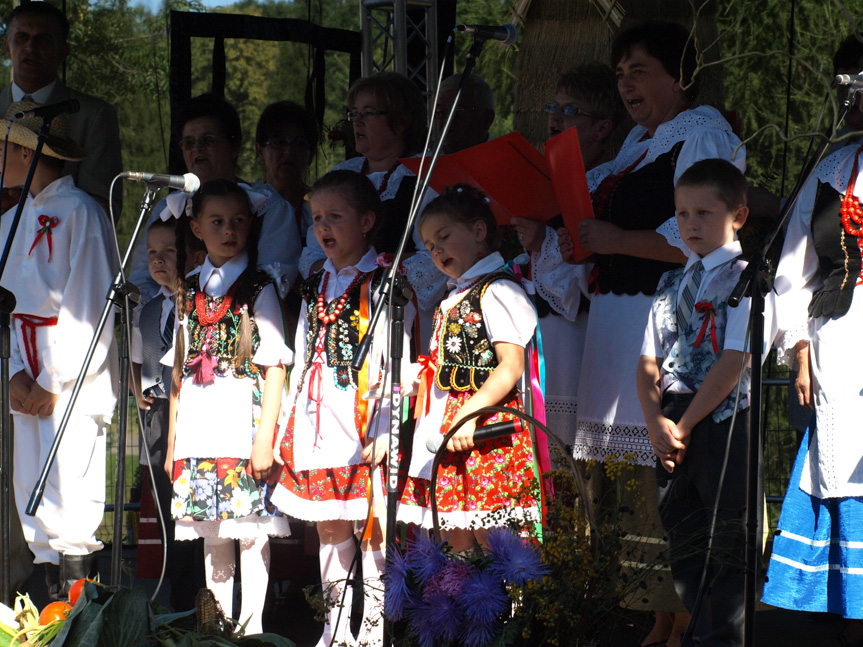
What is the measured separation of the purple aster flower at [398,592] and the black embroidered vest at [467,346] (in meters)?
1.00

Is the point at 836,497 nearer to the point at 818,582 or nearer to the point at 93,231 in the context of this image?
the point at 818,582

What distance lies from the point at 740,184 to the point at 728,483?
0.88 metres

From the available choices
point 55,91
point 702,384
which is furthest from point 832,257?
point 55,91

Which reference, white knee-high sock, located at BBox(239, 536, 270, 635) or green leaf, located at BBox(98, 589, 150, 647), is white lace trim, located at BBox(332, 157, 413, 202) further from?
green leaf, located at BBox(98, 589, 150, 647)

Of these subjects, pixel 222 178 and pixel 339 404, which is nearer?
pixel 339 404

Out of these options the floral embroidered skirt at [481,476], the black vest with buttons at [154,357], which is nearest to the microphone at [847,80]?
the floral embroidered skirt at [481,476]

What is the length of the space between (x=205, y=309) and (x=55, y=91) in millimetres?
1611

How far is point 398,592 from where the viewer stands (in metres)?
2.42

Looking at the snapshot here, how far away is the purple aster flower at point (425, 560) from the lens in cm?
244

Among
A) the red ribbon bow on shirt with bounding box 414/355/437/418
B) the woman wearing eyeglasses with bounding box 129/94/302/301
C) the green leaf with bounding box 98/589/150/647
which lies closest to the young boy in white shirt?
the woman wearing eyeglasses with bounding box 129/94/302/301

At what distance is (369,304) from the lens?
360cm

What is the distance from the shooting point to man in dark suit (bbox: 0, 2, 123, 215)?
182 inches

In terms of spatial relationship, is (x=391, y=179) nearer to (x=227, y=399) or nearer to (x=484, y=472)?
(x=227, y=399)

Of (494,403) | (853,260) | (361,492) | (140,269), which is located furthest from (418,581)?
(140,269)
